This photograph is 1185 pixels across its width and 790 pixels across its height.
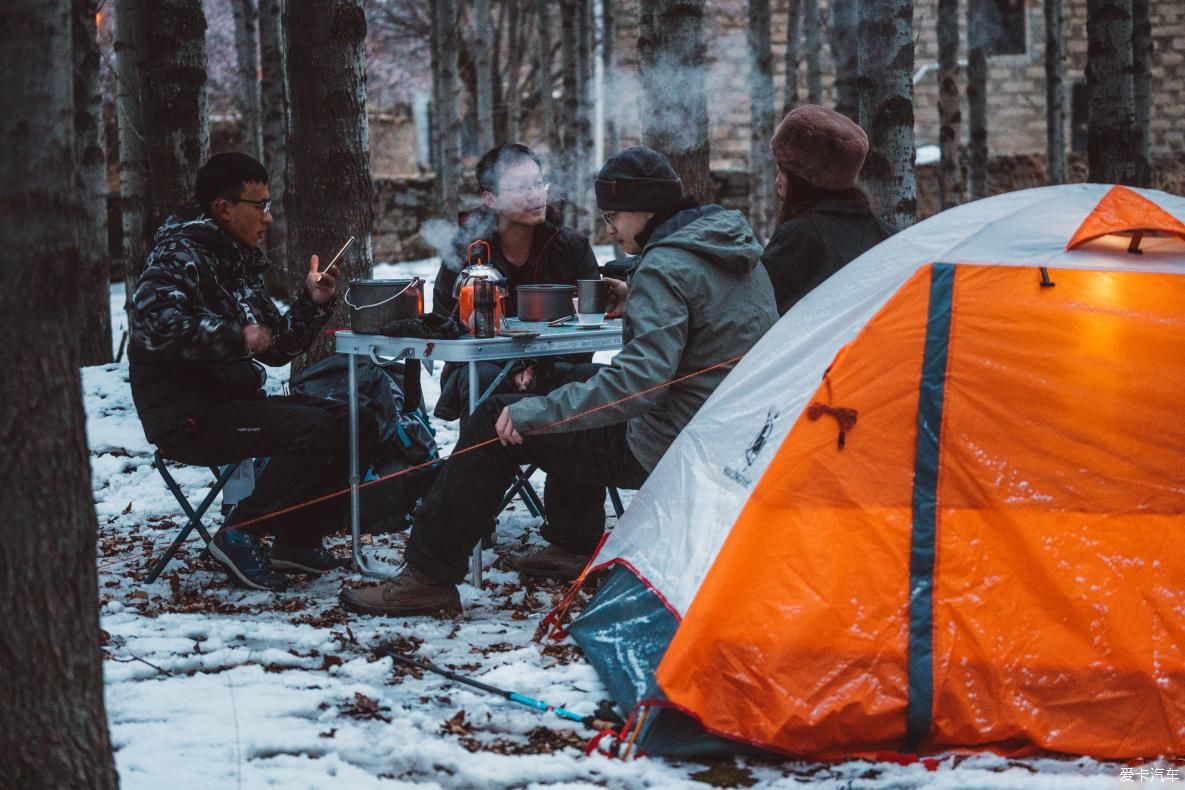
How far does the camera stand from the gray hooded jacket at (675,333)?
421 cm

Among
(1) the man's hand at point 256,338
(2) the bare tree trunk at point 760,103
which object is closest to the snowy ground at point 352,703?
(1) the man's hand at point 256,338

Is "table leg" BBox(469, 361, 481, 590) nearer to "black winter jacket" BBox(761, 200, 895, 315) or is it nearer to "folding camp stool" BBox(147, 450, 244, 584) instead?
"folding camp stool" BBox(147, 450, 244, 584)

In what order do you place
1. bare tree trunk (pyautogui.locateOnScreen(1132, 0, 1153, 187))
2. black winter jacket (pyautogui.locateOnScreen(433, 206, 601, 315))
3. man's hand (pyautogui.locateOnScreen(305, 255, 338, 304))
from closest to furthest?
man's hand (pyautogui.locateOnScreen(305, 255, 338, 304)) < black winter jacket (pyautogui.locateOnScreen(433, 206, 601, 315)) < bare tree trunk (pyautogui.locateOnScreen(1132, 0, 1153, 187))

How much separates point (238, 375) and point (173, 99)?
3.69 m

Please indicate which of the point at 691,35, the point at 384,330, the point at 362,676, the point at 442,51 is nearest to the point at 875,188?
the point at 691,35

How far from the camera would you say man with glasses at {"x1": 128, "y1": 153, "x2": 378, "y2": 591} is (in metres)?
4.79

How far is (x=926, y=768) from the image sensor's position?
3336 mm

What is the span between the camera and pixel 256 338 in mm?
4809

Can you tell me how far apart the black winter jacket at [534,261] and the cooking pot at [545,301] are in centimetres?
53

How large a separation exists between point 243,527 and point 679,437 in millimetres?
1942

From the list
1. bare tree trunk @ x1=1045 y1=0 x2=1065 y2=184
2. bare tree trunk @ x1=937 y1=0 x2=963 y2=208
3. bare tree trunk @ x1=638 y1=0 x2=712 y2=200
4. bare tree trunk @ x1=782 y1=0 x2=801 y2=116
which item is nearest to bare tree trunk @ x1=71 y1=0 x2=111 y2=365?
bare tree trunk @ x1=638 y1=0 x2=712 y2=200

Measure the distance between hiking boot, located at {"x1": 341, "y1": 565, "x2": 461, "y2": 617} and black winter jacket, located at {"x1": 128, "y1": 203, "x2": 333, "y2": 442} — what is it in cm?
96

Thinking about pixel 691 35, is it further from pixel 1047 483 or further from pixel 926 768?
pixel 926 768

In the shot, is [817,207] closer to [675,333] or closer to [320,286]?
[675,333]
